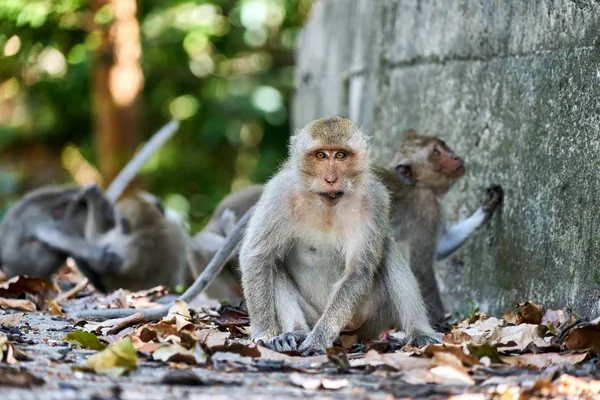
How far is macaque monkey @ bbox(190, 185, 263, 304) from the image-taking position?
8.74 metres

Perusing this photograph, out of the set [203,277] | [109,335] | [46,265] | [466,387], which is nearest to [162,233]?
[46,265]

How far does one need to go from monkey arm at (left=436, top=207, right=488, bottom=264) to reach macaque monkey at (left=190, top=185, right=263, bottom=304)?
1756 mm

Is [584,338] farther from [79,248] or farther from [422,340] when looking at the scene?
[79,248]

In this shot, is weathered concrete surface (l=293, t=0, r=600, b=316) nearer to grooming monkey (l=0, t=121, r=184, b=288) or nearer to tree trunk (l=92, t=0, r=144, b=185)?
grooming monkey (l=0, t=121, r=184, b=288)

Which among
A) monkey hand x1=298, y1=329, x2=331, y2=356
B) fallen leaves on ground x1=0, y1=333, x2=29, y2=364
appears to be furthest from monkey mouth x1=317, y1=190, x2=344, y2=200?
fallen leaves on ground x1=0, y1=333, x2=29, y2=364

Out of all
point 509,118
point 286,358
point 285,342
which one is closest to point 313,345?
point 285,342

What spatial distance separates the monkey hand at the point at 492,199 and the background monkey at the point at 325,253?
55.5 inches

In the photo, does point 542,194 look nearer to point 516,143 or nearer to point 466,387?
point 516,143

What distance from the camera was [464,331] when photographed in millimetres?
5891

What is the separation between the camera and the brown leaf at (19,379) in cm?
393

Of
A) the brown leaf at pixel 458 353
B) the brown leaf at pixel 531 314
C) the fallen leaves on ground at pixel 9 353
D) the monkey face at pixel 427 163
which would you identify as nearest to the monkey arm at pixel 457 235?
the monkey face at pixel 427 163

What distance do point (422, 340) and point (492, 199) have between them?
1808mm

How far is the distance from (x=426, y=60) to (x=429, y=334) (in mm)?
3210

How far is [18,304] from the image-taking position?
Answer: 289 inches
